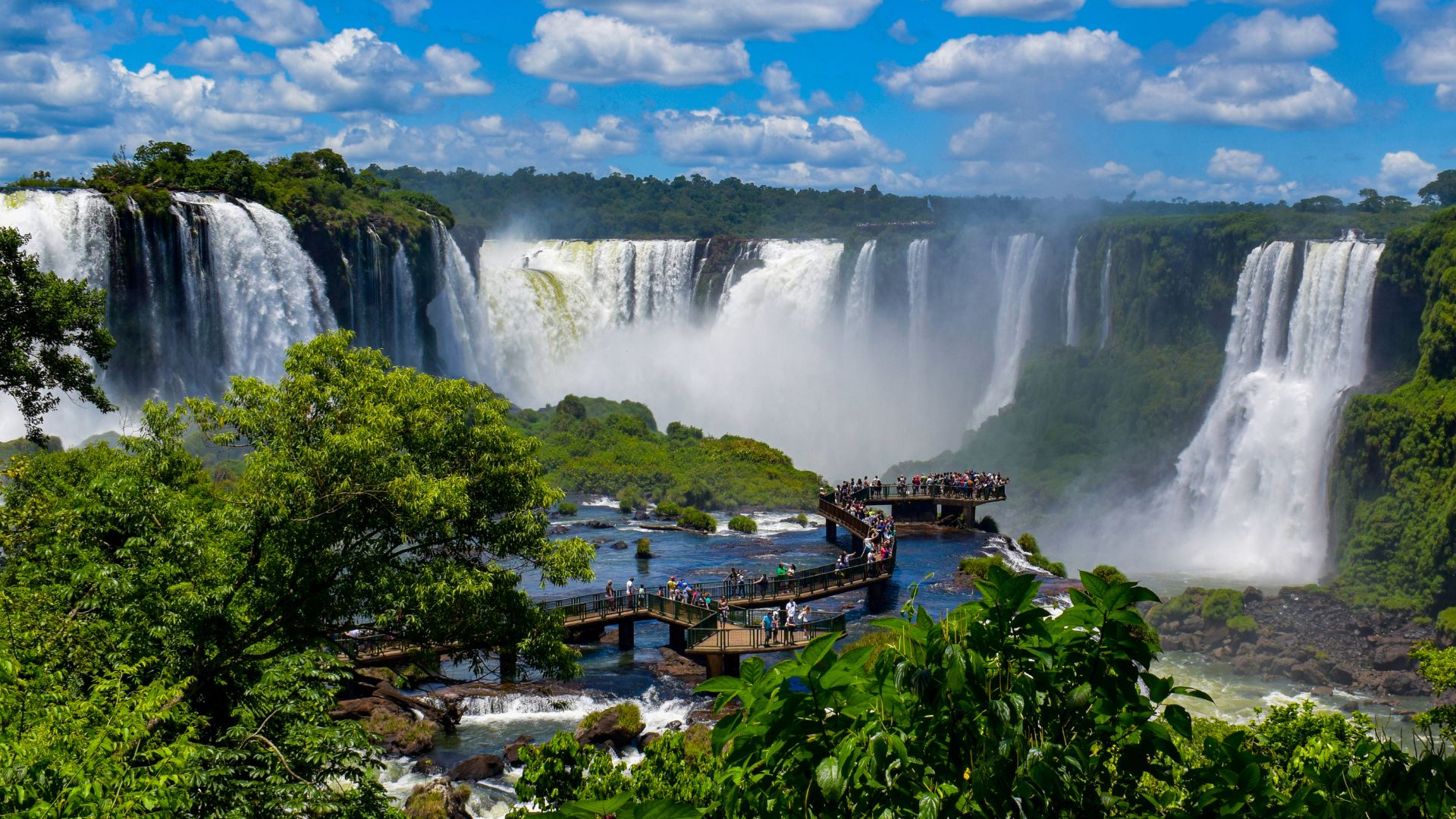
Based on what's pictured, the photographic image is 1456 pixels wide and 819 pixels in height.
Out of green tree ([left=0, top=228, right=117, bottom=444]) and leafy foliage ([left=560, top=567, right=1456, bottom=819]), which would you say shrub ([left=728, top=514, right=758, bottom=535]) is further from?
leafy foliage ([left=560, top=567, right=1456, bottom=819])

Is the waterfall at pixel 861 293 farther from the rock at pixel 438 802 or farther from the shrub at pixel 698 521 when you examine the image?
the rock at pixel 438 802

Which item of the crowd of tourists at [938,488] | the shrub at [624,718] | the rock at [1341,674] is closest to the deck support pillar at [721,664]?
the shrub at [624,718]

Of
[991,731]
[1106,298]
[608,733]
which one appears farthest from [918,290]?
[991,731]

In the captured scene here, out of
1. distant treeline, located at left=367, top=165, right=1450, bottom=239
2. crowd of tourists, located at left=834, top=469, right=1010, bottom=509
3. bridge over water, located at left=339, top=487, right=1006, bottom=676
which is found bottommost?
bridge over water, located at left=339, top=487, right=1006, bottom=676

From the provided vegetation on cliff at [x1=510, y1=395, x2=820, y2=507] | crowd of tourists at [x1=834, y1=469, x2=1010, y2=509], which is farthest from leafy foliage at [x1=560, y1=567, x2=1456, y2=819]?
vegetation on cliff at [x1=510, y1=395, x2=820, y2=507]

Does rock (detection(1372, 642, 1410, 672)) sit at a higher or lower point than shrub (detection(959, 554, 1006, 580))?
lower

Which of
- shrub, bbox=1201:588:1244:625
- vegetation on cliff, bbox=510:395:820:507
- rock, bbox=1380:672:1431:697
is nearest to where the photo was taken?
rock, bbox=1380:672:1431:697

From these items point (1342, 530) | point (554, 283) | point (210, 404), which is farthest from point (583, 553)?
Result: point (554, 283)

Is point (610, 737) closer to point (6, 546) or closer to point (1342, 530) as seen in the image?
point (6, 546)
